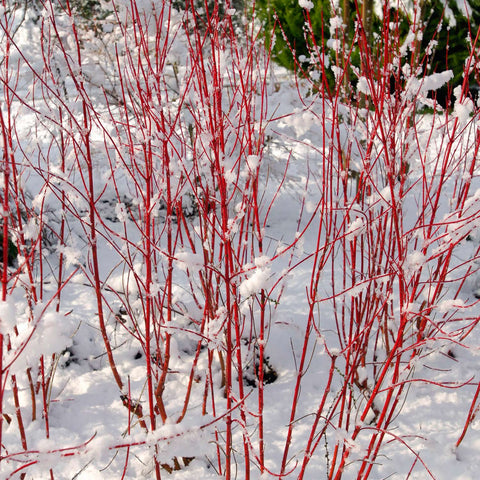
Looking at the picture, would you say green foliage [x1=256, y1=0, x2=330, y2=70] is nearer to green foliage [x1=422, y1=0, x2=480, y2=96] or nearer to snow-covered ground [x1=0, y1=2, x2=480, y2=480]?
green foliage [x1=422, y1=0, x2=480, y2=96]

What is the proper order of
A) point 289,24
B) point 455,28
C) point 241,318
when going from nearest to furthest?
point 241,318, point 455,28, point 289,24

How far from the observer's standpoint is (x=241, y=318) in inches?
97.4

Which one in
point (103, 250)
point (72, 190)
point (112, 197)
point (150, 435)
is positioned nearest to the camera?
point (150, 435)

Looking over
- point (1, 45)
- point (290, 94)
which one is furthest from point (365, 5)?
point (1, 45)

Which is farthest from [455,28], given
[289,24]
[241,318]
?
[241,318]

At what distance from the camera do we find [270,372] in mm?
2648

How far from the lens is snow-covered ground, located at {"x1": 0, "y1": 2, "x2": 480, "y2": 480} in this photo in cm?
135

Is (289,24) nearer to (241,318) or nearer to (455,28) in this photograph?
(455,28)

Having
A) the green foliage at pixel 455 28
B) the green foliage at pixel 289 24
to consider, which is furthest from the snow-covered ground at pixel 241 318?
the green foliage at pixel 289 24

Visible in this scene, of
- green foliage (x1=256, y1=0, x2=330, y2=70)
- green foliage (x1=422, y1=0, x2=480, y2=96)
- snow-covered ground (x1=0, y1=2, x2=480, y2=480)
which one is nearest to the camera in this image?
snow-covered ground (x1=0, y1=2, x2=480, y2=480)

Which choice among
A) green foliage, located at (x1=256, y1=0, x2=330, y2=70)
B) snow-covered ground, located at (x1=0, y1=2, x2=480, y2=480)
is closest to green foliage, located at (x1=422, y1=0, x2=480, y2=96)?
green foliage, located at (x1=256, y1=0, x2=330, y2=70)

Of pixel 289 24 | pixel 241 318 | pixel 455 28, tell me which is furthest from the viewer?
pixel 289 24

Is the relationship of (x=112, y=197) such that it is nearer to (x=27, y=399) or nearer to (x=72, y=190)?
(x=27, y=399)

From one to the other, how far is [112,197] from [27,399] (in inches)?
120
